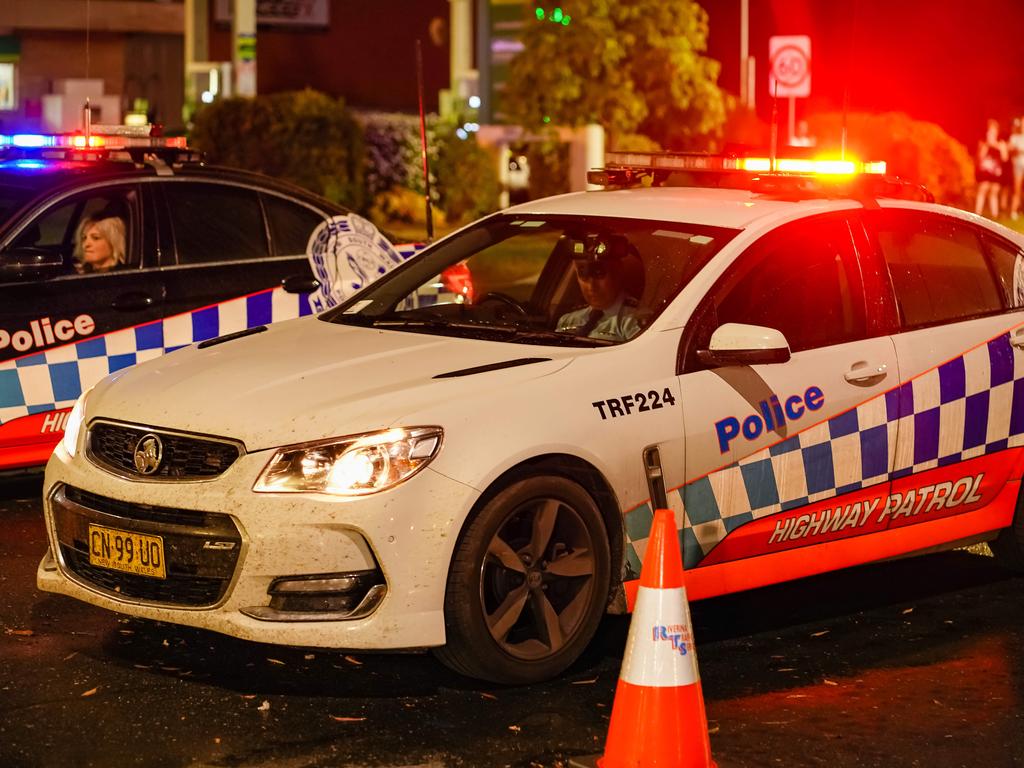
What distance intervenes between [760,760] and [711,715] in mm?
407

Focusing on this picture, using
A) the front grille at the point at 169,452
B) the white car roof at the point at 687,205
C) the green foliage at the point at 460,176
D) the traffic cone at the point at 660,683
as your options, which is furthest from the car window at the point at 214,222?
the green foliage at the point at 460,176

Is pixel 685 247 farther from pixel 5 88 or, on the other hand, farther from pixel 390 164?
pixel 5 88

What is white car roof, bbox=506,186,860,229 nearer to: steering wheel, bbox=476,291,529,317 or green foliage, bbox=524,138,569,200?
steering wheel, bbox=476,291,529,317

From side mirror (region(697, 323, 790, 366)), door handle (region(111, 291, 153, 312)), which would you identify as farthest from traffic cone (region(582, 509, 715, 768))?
door handle (region(111, 291, 153, 312))

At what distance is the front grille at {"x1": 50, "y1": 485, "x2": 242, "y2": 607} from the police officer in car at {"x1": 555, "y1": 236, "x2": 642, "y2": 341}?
4.75 ft

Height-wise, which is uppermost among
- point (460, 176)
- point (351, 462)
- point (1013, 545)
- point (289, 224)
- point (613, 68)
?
point (613, 68)

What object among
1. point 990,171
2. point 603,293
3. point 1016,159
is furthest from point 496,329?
point 1016,159

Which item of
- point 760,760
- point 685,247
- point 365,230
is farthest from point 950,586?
point 365,230

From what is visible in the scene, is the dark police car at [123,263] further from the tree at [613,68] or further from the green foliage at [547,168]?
the green foliage at [547,168]

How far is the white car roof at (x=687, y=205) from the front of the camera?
650 cm

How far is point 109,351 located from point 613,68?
2272 cm

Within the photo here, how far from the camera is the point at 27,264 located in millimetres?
8203

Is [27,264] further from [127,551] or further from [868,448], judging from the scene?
[868,448]

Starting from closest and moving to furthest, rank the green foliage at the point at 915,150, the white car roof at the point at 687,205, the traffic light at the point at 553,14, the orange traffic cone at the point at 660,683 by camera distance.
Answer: the orange traffic cone at the point at 660,683 < the white car roof at the point at 687,205 < the traffic light at the point at 553,14 < the green foliage at the point at 915,150
